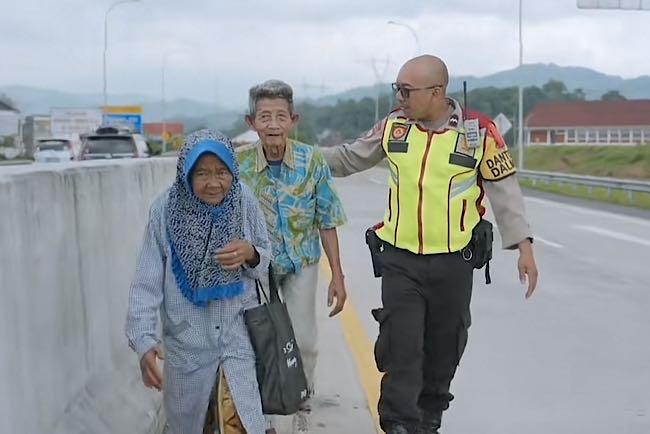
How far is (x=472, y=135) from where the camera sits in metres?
5.15

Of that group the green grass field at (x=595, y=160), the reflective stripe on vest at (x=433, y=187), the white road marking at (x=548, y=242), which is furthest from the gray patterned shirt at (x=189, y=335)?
the green grass field at (x=595, y=160)

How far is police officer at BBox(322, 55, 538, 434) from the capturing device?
5.18 metres

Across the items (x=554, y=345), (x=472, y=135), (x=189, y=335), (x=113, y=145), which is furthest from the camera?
(x=113, y=145)

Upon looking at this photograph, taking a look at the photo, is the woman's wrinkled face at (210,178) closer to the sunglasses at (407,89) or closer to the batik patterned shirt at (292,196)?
the batik patterned shirt at (292,196)

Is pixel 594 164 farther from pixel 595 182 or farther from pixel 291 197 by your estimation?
pixel 291 197

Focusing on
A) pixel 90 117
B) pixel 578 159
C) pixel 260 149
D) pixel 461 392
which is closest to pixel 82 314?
pixel 260 149

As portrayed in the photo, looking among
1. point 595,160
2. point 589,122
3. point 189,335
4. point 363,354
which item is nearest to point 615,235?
point 363,354

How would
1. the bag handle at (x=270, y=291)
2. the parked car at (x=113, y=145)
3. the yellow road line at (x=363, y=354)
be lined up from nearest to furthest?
1. the bag handle at (x=270, y=291)
2. the yellow road line at (x=363, y=354)
3. the parked car at (x=113, y=145)

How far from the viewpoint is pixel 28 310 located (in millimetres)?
3807

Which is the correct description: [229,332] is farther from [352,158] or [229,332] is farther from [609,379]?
[609,379]

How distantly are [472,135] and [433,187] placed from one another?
293 mm

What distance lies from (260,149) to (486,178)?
1.06 metres

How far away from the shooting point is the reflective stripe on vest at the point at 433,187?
5.17 meters

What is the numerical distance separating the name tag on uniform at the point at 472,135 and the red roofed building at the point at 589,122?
95.5m
